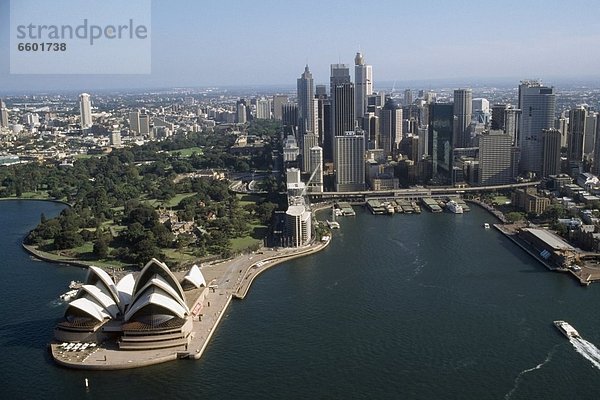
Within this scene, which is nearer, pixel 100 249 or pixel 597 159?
pixel 100 249

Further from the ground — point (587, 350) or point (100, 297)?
point (100, 297)

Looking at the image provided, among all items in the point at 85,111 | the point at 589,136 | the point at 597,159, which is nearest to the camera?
the point at 597,159

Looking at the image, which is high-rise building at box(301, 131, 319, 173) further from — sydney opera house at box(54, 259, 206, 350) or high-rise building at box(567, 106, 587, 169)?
sydney opera house at box(54, 259, 206, 350)

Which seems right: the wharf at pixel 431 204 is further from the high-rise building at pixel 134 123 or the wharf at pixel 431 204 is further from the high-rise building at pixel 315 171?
the high-rise building at pixel 134 123

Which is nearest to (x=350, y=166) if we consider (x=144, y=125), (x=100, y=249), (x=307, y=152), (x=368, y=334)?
(x=307, y=152)

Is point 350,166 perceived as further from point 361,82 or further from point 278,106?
point 278,106
